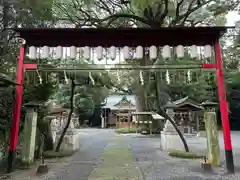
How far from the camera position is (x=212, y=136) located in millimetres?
6867

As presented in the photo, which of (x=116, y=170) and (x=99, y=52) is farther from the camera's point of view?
(x=99, y=52)

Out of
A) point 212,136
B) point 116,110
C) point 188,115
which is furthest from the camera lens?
point 116,110

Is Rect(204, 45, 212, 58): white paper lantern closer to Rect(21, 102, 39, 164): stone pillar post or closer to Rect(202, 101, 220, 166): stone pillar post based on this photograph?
Rect(202, 101, 220, 166): stone pillar post

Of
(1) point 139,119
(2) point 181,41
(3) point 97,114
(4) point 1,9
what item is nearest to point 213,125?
(2) point 181,41

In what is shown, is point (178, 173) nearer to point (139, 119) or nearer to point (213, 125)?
point (213, 125)

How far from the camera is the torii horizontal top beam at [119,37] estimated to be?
255 inches

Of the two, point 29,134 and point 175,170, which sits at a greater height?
point 29,134

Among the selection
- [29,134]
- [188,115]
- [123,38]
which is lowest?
[29,134]

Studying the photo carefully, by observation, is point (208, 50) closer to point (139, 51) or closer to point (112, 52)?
point (139, 51)

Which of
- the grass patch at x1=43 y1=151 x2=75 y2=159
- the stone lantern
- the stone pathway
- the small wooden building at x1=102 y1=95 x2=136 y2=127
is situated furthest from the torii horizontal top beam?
the small wooden building at x1=102 y1=95 x2=136 y2=127

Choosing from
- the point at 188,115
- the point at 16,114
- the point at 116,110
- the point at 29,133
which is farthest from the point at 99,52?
the point at 116,110

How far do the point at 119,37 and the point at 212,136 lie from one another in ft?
13.4

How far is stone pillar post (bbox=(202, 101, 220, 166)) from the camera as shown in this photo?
671cm

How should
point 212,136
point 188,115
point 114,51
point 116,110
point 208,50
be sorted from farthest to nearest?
point 116,110 < point 188,115 < point 212,136 < point 114,51 < point 208,50
